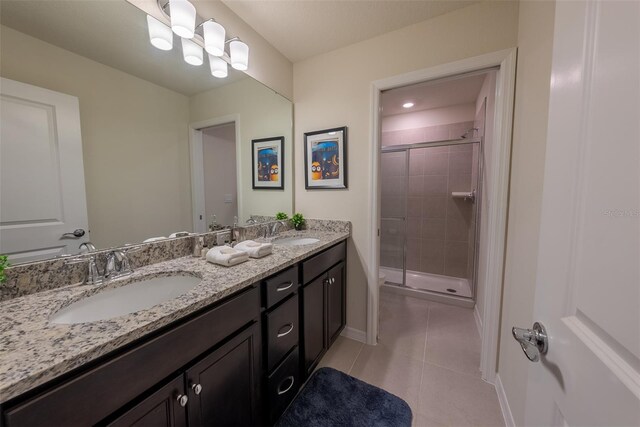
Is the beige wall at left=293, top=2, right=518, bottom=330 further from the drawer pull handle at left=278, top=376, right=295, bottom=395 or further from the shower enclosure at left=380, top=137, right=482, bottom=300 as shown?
the shower enclosure at left=380, top=137, right=482, bottom=300

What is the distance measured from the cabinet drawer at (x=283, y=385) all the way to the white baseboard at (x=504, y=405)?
1135 mm

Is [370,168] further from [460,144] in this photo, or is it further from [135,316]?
[460,144]

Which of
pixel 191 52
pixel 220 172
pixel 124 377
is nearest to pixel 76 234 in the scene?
pixel 124 377

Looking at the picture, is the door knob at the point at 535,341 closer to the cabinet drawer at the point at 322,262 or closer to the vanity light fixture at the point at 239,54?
the cabinet drawer at the point at 322,262

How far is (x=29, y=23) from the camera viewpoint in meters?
0.84

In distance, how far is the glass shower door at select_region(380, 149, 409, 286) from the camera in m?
3.30

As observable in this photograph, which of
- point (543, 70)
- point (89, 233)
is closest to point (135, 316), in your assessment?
point (89, 233)

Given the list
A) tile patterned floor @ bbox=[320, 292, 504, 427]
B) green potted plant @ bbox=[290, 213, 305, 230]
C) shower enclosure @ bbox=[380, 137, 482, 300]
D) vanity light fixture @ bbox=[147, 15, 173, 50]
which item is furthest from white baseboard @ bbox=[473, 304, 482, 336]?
vanity light fixture @ bbox=[147, 15, 173, 50]

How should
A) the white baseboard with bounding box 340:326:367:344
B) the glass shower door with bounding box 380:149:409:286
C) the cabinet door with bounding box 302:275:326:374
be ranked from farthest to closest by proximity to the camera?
the glass shower door with bounding box 380:149:409:286 < the white baseboard with bounding box 340:326:367:344 < the cabinet door with bounding box 302:275:326:374

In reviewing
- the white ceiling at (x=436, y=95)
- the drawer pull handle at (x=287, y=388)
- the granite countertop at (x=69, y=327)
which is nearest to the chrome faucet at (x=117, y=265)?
the granite countertop at (x=69, y=327)

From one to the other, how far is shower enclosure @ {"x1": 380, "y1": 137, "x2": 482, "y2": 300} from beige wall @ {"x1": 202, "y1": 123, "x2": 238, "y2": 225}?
2.24m

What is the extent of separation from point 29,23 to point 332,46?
1674 mm

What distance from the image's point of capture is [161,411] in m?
0.70

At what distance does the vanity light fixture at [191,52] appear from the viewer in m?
1.33
